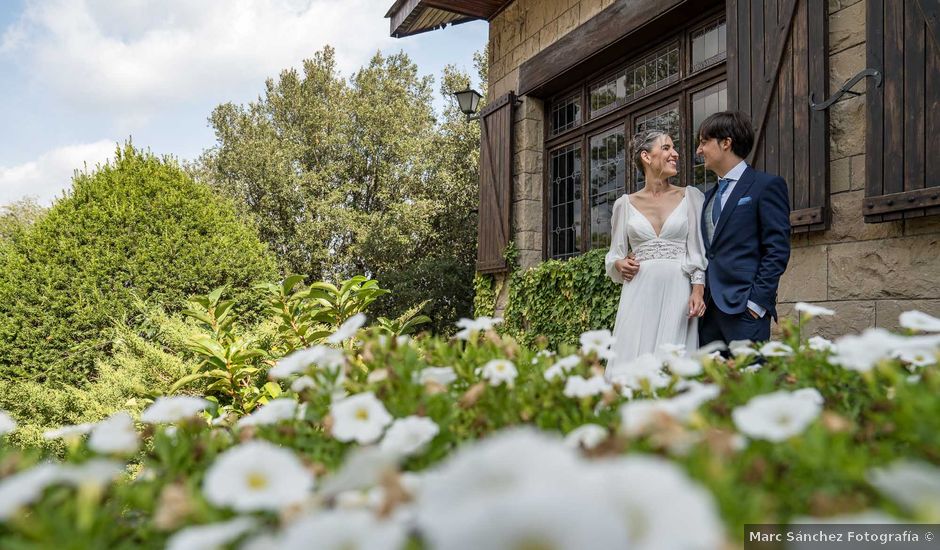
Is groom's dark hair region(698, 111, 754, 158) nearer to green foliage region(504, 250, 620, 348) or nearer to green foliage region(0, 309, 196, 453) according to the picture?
green foliage region(504, 250, 620, 348)

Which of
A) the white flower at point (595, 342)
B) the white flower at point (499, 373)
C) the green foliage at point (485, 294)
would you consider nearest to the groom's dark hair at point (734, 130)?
the white flower at point (595, 342)

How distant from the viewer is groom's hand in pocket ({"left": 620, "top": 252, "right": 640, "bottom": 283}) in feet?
10.8

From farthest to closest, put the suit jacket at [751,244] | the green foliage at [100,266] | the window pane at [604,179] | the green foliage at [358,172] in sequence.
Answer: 1. the green foliage at [358,172]
2. the window pane at [604,179]
3. the green foliage at [100,266]
4. the suit jacket at [751,244]

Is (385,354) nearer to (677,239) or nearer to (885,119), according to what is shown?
(677,239)

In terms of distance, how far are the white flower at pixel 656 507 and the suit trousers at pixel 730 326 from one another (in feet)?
7.72

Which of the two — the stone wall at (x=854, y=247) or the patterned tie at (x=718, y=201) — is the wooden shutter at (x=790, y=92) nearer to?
the stone wall at (x=854, y=247)

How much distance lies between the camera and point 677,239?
10.5ft

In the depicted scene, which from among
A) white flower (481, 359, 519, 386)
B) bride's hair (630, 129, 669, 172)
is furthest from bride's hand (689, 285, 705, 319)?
white flower (481, 359, 519, 386)

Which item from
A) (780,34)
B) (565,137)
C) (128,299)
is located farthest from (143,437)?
(565,137)

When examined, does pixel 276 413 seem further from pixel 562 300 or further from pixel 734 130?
pixel 562 300

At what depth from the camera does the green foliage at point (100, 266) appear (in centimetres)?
515

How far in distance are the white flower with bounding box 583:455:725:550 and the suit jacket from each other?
246cm

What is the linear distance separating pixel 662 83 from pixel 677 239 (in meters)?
2.38

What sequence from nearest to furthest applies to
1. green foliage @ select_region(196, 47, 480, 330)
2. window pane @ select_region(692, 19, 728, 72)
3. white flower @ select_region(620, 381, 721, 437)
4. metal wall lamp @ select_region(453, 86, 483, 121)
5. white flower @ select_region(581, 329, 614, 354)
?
white flower @ select_region(620, 381, 721, 437), white flower @ select_region(581, 329, 614, 354), window pane @ select_region(692, 19, 728, 72), metal wall lamp @ select_region(453, 86, 483, 121), green foliage @ select_region(196, 47, 480, 330)
